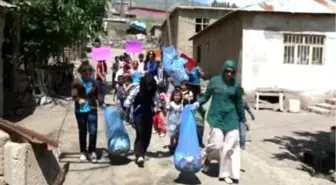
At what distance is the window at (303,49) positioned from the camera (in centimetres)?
1920

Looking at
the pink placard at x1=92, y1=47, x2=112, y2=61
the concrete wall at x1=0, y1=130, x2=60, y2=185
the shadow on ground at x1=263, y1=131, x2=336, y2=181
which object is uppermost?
the pink placard at x1=92, y1=47, x2=112, y2=61

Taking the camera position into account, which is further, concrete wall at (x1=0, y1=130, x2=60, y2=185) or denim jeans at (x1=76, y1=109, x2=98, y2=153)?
denim jeans at (x1=76, y1=109, x2=98, y2=153)

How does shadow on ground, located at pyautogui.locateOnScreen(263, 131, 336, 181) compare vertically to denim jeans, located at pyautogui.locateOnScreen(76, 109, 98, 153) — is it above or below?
below

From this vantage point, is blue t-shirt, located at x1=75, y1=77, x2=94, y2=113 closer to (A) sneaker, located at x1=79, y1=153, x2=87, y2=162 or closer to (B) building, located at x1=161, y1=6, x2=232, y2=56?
(A) sneaker, located at x1=79, y1=153, x2=87, y2=162

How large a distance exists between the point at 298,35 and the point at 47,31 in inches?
349

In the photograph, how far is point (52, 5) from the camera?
16.0 meters

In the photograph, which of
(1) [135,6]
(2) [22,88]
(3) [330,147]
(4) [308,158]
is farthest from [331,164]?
(1) [135,6]

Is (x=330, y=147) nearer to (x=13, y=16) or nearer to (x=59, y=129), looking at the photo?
(x=59, y=129)

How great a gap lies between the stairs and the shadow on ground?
3.95m

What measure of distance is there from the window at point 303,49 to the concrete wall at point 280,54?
16 cm

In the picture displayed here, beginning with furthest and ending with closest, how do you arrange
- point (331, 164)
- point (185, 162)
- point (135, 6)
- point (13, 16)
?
point (135, 6)
point (13, 16)
point (331, 164)
point (185, 162)

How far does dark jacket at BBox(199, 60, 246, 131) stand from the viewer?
727 cm

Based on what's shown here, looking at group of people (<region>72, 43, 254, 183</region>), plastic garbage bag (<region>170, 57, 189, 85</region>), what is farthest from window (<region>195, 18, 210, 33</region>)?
group of people (<region>72, 43, 254, 183</region>)

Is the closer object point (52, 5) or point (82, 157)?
point (82, 157)
